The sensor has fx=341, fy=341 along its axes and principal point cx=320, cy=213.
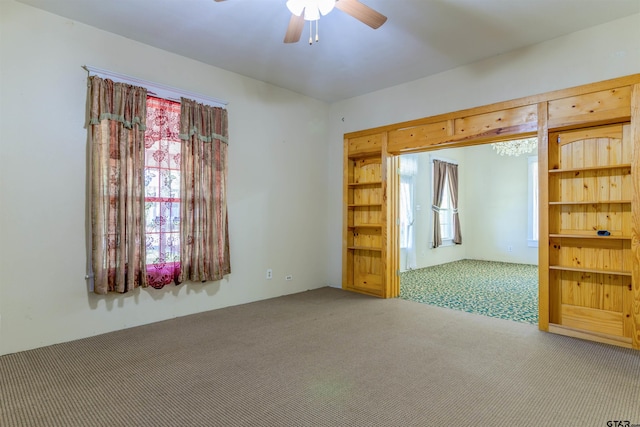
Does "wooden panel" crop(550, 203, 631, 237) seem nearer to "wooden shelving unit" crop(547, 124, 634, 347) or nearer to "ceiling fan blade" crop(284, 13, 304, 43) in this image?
"wooden shelving unit" crop(547, 124, 634, 347)

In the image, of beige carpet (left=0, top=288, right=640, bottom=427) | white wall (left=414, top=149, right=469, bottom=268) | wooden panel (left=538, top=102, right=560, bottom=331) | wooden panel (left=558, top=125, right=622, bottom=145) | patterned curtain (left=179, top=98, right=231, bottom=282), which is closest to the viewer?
beige carpet (left=0, top=288, right=640, bottom=427)

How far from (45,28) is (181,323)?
297 cm

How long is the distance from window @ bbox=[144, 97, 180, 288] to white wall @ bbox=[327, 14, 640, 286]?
8.09ft

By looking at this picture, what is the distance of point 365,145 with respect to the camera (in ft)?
16.3

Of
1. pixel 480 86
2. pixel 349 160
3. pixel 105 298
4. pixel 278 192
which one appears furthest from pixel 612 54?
pixel 105 298

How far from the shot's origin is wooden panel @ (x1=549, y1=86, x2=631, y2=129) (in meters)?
2.98

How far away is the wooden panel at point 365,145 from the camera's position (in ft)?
15.9

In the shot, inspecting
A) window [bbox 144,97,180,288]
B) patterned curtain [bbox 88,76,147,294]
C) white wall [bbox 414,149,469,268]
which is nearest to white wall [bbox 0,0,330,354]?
patterned curtain [bbox 88,76,147,294]

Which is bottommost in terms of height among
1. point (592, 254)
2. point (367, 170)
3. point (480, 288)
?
point (480, 288)

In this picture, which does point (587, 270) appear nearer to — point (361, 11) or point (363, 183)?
point (363, 183)

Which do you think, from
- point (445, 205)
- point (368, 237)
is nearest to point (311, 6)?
point (368, 237)

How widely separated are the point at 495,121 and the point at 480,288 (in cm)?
271

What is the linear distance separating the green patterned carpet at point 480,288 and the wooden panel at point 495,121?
6.90 feet

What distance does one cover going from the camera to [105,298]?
3.25 m
